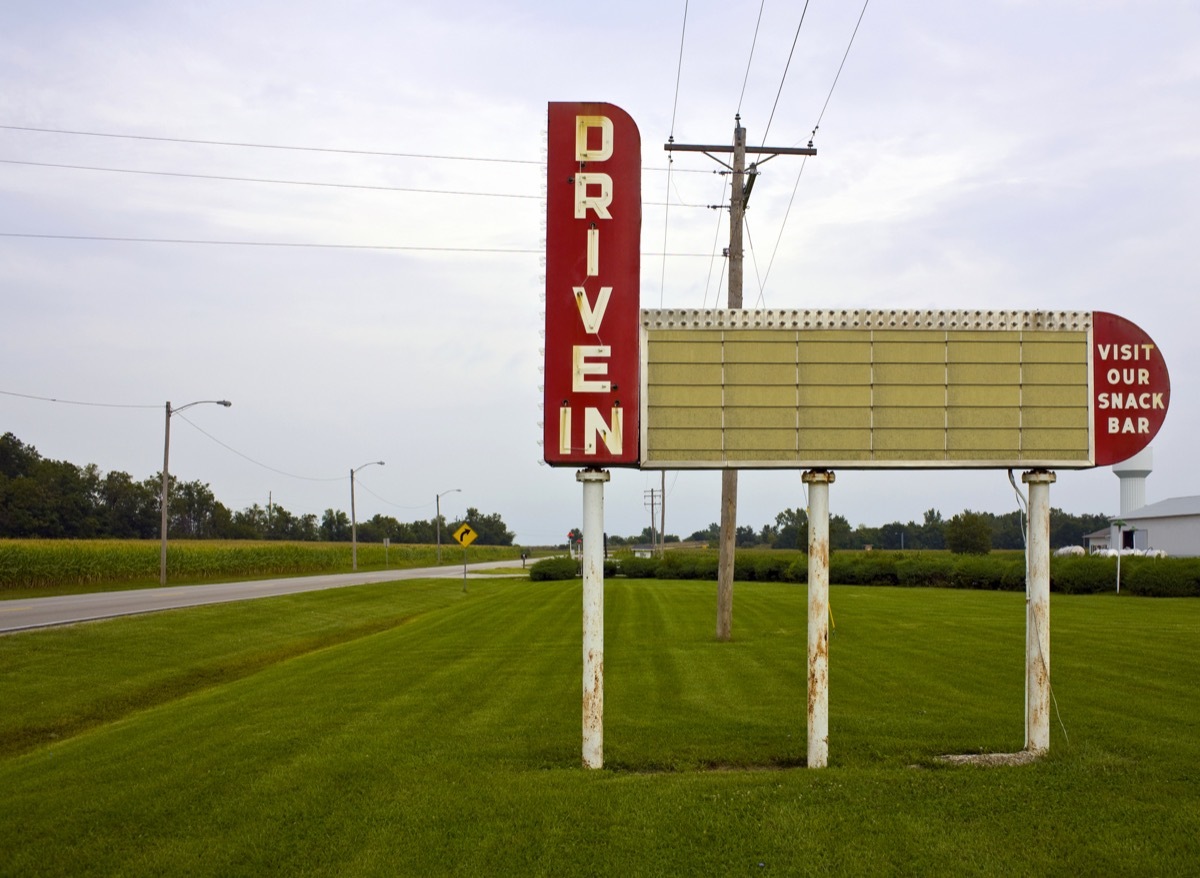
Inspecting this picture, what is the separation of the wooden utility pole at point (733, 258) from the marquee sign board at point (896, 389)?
427 inches

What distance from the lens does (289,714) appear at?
12.3 metres

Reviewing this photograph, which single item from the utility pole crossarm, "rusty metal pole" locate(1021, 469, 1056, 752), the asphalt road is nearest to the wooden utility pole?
the utility pole crossarm

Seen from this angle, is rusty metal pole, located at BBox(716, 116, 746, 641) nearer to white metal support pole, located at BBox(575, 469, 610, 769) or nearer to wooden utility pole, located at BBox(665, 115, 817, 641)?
wooden utility pole, located at BBox(665, 115, 817, 641)

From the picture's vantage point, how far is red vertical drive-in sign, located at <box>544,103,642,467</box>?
9.58m

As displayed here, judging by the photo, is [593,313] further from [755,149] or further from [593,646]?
[755,149]

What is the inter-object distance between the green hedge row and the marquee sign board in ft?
103

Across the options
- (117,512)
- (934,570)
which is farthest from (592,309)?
(117,512)

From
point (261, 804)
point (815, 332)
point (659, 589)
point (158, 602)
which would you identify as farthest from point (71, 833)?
point (659, 589)

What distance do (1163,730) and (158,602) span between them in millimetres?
31209

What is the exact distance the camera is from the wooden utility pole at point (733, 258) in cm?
2109

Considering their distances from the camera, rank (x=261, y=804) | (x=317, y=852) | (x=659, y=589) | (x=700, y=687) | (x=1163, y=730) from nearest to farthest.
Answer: (x=317, y=852) → (x=261, y=804) → (x=1163, y=730) → (x=700, y=687) → (x=659, y=589)

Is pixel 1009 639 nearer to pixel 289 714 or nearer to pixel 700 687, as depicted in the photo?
pixel 700 687

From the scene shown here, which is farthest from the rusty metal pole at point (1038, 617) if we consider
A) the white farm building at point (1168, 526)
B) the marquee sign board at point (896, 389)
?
the white farm building at point (1168, 526)

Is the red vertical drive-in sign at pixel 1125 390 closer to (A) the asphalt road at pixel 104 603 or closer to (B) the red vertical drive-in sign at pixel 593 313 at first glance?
(B) the red vertical drive-in sign at pixel 593 313
